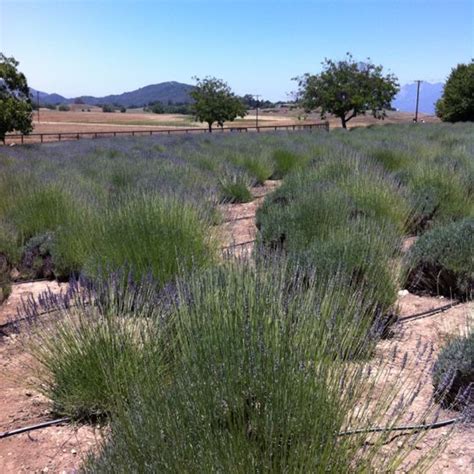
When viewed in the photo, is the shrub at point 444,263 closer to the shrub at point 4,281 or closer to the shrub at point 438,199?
the shrub at point 438,199

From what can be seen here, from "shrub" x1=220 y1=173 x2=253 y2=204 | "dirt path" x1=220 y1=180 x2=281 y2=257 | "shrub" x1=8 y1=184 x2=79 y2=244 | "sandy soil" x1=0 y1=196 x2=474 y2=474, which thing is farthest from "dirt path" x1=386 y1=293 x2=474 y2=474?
"shrub" x1=220 y1=173 x2=253 y2=204

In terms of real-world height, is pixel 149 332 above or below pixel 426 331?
above

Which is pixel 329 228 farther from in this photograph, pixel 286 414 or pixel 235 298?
pixel 286 414

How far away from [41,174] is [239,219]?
403 centimetres

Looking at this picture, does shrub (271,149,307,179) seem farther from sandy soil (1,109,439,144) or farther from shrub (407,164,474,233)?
sandy soil (1,109,439,144)

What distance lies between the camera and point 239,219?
1145 cm

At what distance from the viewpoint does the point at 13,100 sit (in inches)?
1005

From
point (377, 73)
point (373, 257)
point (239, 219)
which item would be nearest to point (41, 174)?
point (239, 219)

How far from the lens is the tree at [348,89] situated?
46.5 meters

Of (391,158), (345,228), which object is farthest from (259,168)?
(345,228)

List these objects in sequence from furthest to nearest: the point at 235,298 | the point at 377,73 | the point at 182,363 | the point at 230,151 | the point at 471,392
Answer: the point at 377,73
the point at 230,151
the point at 471,392
the point at 235,298
the point at 182,363

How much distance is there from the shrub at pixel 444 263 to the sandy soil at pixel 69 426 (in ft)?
0.75

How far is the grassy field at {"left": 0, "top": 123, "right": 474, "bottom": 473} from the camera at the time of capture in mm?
2480

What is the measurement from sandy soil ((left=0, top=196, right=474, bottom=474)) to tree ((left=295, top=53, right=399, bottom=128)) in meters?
42.1
